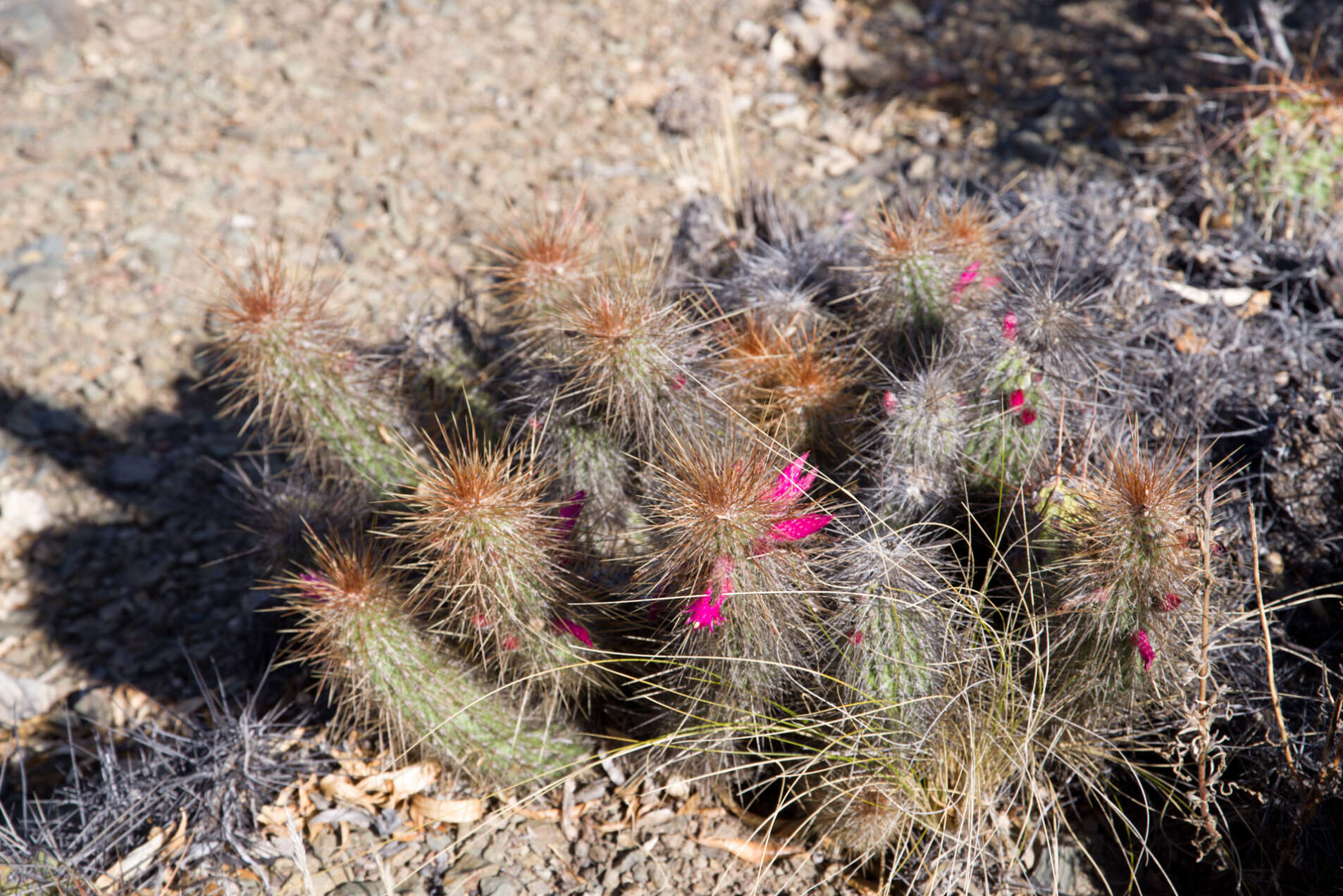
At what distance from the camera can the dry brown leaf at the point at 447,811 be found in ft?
6.33

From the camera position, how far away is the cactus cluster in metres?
1.59

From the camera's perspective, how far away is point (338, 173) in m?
3.63

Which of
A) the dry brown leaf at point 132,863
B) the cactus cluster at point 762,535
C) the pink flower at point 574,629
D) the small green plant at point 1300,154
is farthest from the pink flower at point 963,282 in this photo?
the dry brown leaf at point 132,863

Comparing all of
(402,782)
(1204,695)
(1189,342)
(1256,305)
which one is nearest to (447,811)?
(402,782)

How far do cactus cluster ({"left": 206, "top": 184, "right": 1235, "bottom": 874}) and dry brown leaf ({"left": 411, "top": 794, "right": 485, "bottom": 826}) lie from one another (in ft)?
0.38

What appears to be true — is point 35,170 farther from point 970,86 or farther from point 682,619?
point 970,86

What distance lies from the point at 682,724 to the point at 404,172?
2.70m

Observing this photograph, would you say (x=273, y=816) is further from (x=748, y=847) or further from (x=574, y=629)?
(x=748, y=847)

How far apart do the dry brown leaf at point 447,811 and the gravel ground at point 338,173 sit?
2cm

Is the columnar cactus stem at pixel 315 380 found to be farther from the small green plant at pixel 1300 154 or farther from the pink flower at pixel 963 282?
the small green plant at pixel 1300 154

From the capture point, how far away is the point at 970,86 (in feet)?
12.7

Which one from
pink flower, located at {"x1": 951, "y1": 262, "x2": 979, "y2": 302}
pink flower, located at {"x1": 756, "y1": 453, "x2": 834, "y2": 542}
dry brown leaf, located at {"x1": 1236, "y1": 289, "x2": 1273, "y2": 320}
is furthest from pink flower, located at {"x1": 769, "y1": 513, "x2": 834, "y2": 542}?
dry brown leaf, located at {"x1": 1236, "y1": 289, "x2": 1273, "y2": 320}

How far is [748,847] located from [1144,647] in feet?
2.79

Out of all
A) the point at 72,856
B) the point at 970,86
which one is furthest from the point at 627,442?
the point at 970,86
